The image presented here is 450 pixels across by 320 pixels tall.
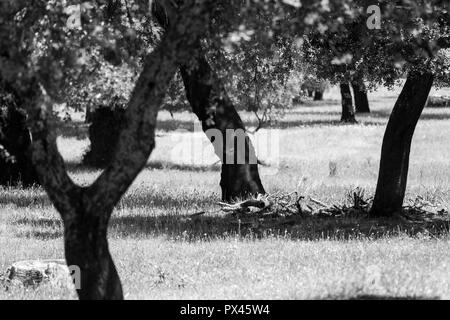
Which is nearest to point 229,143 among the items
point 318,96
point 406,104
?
point 406,104

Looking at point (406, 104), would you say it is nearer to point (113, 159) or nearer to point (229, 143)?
point (229, 143)

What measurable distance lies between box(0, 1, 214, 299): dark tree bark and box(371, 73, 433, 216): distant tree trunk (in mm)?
11187

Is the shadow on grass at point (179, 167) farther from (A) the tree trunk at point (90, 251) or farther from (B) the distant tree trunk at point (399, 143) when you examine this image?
(A) the tree trunk at point (90, 251)

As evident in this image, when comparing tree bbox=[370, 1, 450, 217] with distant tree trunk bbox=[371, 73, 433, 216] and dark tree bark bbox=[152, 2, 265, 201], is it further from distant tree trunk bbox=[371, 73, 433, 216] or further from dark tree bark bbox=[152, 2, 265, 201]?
dark tree bark bbox=[152, 2, 265, 201]

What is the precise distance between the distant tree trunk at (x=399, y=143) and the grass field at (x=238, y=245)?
3.06 feet

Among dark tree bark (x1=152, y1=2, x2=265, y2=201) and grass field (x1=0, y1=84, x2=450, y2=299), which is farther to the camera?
dark tree bark (x1=152, y1=2, x2=265, y2=201)

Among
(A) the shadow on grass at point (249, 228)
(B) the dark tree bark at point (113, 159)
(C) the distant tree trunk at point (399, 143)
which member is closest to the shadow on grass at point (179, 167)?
(A) the shadow on grass at point (249, 228)

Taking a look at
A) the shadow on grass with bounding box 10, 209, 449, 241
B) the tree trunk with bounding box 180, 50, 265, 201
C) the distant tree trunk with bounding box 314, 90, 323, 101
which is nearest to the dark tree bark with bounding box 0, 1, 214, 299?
the shadow on grass with bounding box 10, 209, 449, 241

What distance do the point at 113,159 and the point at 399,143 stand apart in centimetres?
1171

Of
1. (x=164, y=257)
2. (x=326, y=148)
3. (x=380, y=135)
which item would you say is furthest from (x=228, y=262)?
(x=380, y=135)

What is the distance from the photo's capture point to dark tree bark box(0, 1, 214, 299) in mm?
9195

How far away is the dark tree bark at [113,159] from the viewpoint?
9195mm
